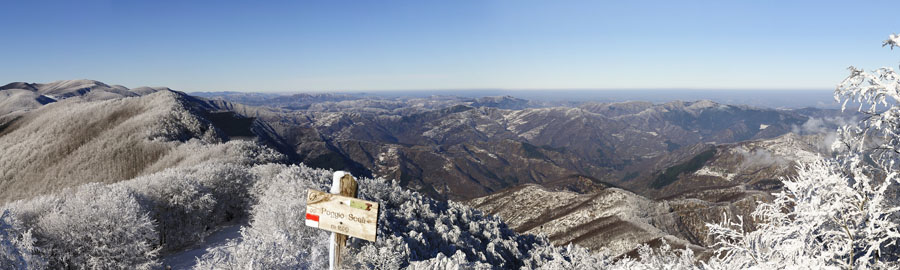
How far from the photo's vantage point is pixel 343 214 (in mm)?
8758

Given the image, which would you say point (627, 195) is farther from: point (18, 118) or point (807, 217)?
point (18, 118)

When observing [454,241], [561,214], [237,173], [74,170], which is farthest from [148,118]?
[561,214]

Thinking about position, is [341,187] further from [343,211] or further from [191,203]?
[191,203]

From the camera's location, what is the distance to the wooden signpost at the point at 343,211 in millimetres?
8586

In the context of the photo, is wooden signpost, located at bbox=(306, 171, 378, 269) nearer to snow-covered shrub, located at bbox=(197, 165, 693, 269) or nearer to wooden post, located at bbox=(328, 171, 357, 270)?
wooden post, located at bbox=(328, 171, 357, 270)

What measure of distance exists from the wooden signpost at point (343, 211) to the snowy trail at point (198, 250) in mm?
15128

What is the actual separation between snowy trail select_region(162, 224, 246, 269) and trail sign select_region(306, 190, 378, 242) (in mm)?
15096

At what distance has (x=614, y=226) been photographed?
356ft

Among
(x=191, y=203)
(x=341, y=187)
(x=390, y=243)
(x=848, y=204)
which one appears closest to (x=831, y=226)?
(x=848, y=204)

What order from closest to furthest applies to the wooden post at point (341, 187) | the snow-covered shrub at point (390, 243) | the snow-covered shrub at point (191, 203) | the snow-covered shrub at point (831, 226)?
the snow-covered shrub at point (831, 226) → the wooden post at point (341, 187) → the snow-covered shrub at point (390, 243) → the snow-covered shrub at point (191, 203)

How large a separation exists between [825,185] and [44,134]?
14355 centimetres

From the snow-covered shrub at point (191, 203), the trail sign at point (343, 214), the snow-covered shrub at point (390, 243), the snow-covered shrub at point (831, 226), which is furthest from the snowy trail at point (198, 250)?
the snow-covered shrub at point (831, 226)

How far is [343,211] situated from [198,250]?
2072cm

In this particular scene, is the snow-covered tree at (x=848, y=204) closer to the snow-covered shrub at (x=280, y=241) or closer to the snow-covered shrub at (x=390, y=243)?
the snow-covered shrub at (x=390, y=243)
